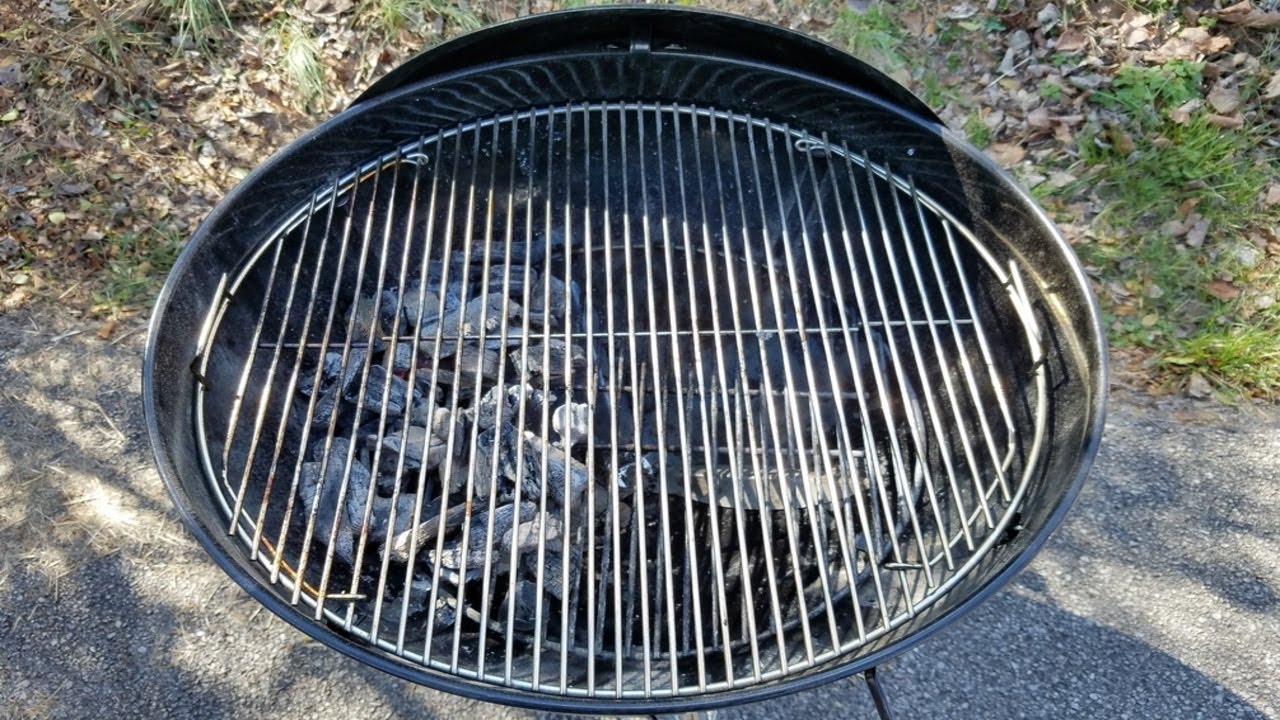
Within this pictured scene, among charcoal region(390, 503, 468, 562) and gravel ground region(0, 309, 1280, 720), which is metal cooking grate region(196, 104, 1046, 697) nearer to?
charcoal region(390, 503, 468, 562)

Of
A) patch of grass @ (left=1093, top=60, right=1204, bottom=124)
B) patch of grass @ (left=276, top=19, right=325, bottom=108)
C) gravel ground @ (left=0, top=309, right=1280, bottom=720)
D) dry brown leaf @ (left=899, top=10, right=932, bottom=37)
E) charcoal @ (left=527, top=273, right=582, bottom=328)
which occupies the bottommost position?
gravel ground @ (left=0, top=309, right=1280, bottom=720)

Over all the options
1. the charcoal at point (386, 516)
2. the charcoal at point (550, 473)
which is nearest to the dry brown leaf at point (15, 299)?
the charcoal at point (386, 516)

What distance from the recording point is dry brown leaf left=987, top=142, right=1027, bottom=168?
2.67 metres

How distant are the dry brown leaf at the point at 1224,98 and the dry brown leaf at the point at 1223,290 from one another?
2.03 ft

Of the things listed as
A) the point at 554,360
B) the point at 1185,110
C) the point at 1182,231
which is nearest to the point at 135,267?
the point at 554,360

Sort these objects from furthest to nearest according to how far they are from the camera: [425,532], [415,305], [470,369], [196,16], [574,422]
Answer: [196,16], [415,305], [470,369], [574,422], [425,532]

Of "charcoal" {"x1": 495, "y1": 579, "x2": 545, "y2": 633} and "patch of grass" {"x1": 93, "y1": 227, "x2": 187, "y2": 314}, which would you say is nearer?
"charcoal" {"x1": 495, "y1": 579, "x2": 545, "y2": 633}

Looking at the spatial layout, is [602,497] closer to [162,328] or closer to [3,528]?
[162,328]

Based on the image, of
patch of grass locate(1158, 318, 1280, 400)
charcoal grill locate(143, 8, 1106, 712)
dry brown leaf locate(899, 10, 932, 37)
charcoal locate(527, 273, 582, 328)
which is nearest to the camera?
charcoal grill locate(143, 8, 1106, 712)

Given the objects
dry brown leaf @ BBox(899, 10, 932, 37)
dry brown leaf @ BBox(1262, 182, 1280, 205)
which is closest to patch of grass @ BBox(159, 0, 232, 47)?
dry brown leaf @ BBox(899, 10, 932, 37)

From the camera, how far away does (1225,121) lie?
256 centimetres

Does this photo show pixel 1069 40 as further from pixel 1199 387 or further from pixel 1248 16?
pixel 1199 387

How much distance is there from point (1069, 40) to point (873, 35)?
0.67 meters

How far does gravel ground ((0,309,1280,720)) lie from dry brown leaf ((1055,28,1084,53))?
129 centimetres
